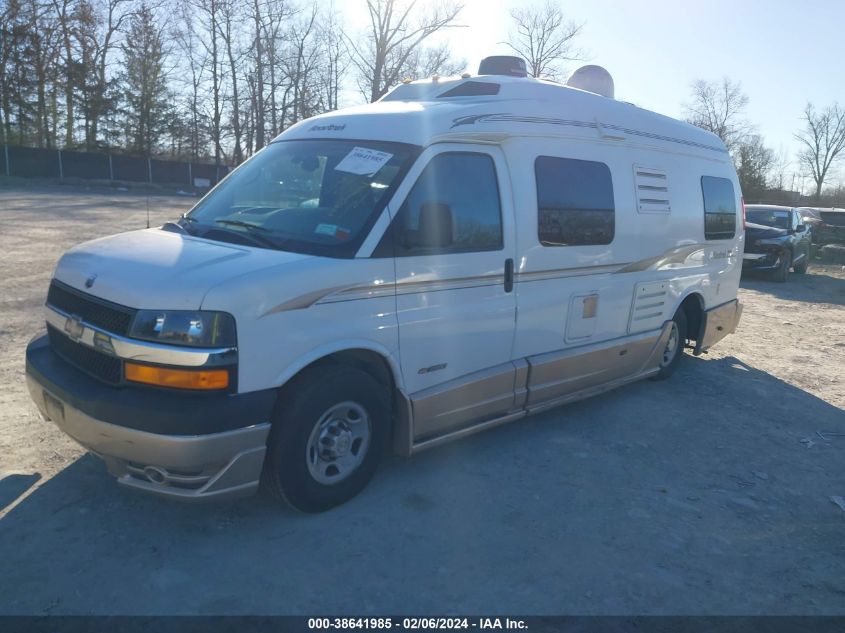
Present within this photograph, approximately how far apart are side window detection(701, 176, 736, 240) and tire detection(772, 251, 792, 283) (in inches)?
374

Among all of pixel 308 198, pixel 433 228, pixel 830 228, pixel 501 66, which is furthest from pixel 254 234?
pixel 830 228

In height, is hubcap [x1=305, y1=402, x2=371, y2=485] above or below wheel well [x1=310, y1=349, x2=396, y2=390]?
below

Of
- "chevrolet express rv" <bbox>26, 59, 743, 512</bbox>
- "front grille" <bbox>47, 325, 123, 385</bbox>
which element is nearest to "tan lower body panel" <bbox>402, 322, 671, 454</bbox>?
"chevrolet express rv" <bbox>26, 59, 743, 512</bbox>

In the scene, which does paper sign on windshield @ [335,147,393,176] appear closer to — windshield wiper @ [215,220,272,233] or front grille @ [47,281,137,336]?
windshield wiper @ [215,220,272,233]

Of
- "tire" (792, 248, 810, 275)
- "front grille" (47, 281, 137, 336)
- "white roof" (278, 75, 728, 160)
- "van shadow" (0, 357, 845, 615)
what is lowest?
"van shadow" (0, 357, 845, 615)

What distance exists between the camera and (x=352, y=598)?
132 inches

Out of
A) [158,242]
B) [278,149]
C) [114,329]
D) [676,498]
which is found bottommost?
[676,498]

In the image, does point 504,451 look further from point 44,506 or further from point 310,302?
point 44,506

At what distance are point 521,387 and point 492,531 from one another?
1.35m

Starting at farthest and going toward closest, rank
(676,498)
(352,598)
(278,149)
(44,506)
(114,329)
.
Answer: (278,149), (676,498), (44,506), (114,329), (352,598)

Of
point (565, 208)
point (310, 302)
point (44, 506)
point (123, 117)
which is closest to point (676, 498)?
point (565, 208)

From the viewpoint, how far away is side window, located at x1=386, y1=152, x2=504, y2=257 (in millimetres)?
4219

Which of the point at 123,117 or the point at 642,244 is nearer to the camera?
the point at 642,244

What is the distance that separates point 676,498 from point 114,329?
369 centimetres
